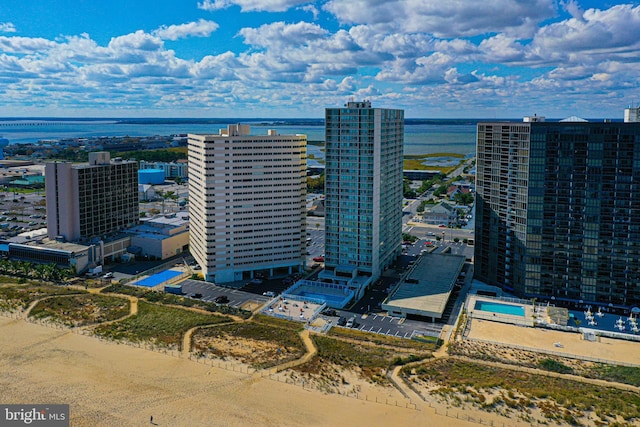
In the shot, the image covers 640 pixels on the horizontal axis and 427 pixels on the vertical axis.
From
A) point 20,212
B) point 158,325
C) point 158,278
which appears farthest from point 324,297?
point 20,212

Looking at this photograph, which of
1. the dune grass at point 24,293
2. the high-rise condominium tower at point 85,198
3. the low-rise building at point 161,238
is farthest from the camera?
the low-rise building at point 161,238

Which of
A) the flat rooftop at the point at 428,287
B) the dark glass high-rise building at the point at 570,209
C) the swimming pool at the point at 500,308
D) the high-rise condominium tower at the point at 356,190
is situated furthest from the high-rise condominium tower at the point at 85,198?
the dark glass high-rise building at the point at 570,209

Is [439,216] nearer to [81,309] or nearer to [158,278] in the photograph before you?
[158,278]

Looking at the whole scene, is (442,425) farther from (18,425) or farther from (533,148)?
(533,148)

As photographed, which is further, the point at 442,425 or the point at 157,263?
the point at 157,263

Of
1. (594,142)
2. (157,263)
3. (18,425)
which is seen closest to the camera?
(18,425)

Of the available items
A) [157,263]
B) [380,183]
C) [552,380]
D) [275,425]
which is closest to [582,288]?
[552,380]

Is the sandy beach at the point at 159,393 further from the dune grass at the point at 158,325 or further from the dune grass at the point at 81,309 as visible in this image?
the dune grass at the point at 81,309
